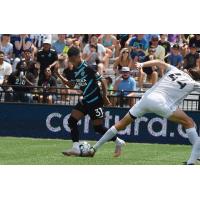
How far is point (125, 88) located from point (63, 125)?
2.29m

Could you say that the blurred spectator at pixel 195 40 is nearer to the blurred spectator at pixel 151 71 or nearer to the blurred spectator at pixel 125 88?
the blurred spectator at pixel 151 71

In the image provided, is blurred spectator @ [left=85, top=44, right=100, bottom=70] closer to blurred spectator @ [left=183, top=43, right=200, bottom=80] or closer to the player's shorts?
blurred spectator @ [left=183, top=43, right=200, bottom=80]

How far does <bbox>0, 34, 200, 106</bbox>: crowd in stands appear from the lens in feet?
73.7

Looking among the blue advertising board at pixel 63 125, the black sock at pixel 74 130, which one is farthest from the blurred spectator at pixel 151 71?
the black sock at pixel 74 130

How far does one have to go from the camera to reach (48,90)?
22.4 meters

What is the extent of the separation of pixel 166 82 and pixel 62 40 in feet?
40.7

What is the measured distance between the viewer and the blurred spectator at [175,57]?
2392 centimetres

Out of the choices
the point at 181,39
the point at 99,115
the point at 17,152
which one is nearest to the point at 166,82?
the point at 99,115

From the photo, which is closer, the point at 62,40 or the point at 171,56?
the point at 171,56

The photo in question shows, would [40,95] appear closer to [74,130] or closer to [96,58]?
[96,58]

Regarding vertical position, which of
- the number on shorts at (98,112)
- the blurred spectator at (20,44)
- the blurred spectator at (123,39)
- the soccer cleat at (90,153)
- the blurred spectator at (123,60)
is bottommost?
the soccer cleat at (90,153)

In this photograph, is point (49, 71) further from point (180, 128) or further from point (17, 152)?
point (17, 152)

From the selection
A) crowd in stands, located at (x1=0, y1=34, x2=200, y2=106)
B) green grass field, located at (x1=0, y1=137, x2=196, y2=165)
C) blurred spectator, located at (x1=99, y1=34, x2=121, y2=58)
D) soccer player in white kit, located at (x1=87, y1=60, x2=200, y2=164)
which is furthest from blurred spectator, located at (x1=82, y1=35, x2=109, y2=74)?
soccer player in white kit, located at (x1=87, y1=60, x2=200, y2=164)

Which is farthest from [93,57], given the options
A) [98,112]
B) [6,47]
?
[98,112]
